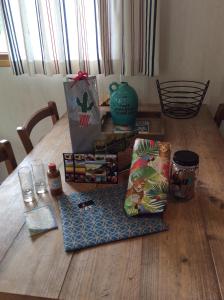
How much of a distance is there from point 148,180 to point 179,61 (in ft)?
3.53

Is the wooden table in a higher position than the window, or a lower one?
lower

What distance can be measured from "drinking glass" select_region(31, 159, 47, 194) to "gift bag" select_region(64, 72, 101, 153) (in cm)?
14

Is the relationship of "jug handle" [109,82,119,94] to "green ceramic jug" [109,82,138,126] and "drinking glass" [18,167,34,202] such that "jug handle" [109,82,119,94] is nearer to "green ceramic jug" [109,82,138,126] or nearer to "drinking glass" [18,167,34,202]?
"green ceramic jug" [109,82,138,126]

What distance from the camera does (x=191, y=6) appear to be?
4.91 feet

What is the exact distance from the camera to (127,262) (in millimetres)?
643

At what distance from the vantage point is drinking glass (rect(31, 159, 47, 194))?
91 centimetres

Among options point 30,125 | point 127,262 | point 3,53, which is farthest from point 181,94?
point 127,262

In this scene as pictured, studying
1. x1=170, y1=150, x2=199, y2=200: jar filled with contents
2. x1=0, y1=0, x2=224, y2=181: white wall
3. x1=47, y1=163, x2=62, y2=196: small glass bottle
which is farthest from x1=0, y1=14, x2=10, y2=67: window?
x1=170, y1=150, x2=199, y2=200: jar filled with contents

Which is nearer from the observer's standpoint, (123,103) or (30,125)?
(123,103)

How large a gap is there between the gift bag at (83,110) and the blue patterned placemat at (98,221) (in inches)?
7.7

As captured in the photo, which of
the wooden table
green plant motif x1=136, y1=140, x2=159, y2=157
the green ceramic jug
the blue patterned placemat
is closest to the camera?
the wooden table

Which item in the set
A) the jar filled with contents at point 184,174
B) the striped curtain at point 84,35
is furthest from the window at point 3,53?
the jar filled with contents at point 184,174

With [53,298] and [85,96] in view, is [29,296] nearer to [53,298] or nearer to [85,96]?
[53,298]

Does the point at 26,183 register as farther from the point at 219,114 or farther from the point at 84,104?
the point at 219,114
